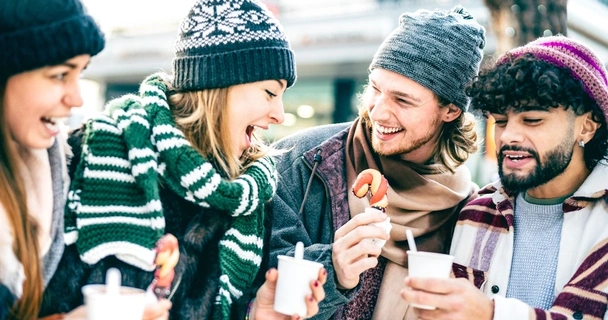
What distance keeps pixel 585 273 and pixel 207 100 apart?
185 cm

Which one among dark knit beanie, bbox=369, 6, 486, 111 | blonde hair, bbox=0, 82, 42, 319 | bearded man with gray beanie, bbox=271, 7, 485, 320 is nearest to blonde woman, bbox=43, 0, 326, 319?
blonde hair, bbox=0, 82, 42, 319

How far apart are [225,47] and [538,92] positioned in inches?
58.2

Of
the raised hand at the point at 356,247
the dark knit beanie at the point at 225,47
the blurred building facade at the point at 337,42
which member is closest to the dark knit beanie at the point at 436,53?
the dark knit beanie at the point at 225,47

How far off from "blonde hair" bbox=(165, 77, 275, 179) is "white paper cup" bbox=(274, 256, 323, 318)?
53 centimetres

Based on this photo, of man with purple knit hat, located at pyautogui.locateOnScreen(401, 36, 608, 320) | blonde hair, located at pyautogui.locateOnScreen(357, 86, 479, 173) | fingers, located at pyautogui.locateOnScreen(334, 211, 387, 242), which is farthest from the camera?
blonde hair, located at pyautogui.locateOnScreen(357, 86, 479, 173)

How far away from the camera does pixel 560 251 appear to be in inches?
120

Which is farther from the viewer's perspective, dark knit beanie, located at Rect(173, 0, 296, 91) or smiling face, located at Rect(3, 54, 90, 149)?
dark knit beanie, located at Rect(173, 0, 296, 91)

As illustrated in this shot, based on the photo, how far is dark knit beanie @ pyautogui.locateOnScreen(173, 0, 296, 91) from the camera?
2807 mm

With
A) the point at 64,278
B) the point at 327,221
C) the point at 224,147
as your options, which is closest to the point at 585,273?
the point at 327,221

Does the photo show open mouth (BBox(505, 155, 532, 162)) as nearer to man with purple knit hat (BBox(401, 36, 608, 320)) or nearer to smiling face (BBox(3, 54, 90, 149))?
man with purple knit hat (BBox(401, 36, 608, 320))

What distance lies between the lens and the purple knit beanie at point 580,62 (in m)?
3.12

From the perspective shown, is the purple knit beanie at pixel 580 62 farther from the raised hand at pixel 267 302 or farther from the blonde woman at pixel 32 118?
the blonde woman at pixel 32 118

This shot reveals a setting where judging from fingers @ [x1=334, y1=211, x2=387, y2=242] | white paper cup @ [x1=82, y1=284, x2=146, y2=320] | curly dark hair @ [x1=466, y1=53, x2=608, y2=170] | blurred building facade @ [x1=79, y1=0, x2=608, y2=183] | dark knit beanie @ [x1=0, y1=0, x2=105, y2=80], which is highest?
dark knit beanie @ [x1=0, y1=0, x2=105, y2=80]

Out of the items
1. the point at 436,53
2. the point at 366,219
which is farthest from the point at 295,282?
the point at 436,53
